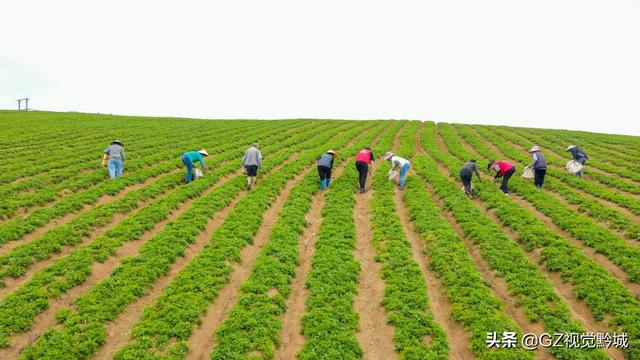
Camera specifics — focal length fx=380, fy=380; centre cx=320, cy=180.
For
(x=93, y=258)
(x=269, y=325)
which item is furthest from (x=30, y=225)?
(x=269, y=325)

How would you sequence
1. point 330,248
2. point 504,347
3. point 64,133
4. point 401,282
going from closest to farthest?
point 504,347
point 401,282
point 330,248
point 64,133

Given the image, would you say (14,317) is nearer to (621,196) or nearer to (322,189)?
(322,189)

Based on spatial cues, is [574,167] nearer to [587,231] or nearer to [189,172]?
[587,231]

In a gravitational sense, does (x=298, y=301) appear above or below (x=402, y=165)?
below

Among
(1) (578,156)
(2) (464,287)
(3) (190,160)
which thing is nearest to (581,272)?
(2) (464,287)

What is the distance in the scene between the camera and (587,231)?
1502cm

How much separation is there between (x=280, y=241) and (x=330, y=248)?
6.42 ft

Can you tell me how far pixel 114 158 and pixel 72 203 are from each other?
4873mm

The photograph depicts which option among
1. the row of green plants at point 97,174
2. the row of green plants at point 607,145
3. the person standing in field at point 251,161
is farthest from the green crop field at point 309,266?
the row of green plants at point 607,145

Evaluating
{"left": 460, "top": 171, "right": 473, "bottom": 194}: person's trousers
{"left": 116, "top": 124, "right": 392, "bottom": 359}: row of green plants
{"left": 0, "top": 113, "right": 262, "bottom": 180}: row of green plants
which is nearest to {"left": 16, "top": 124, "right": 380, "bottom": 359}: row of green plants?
{"left": 116, "top": 124, "right": 392, "bottom": 359}: row of green plants

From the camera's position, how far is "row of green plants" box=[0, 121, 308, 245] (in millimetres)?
13755

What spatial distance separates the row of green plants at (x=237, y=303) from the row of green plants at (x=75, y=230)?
465 cm

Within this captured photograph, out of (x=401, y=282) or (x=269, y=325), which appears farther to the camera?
(x=401, y=282)

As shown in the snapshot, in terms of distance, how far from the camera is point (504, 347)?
9070 millimetres
